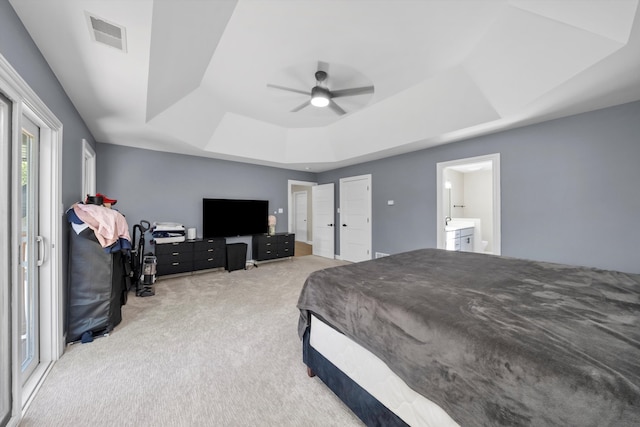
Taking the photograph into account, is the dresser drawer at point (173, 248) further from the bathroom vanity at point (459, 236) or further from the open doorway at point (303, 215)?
the bathroom vanity at point (459, 236)

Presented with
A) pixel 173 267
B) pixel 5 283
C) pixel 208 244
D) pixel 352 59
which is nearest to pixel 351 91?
pixel 352 59

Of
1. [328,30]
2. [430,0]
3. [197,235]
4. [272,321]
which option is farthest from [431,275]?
[197,235]

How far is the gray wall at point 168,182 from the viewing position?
13.2 feet

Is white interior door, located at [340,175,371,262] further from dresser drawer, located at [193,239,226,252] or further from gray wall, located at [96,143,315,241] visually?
dresser drawer, located at [193,239,226,252]

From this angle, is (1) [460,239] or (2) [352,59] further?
(1) [460,239]

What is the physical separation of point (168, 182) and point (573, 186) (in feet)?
20.5

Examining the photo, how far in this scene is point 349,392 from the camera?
140 centimetres

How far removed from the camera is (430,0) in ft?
5.70

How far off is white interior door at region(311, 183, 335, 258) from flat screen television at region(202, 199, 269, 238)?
1.49 m

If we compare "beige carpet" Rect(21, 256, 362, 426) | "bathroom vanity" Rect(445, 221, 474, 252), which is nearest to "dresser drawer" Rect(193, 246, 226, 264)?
"beige carpet" Rect(21, 256, 362, 426)

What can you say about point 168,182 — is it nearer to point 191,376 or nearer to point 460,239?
point 191,376

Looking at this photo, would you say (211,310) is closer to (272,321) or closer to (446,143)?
(272,321)

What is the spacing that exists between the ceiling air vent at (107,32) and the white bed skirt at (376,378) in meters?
2.39

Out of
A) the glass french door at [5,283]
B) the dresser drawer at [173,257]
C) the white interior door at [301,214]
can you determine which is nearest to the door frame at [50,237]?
the glass french door at [5,283]
